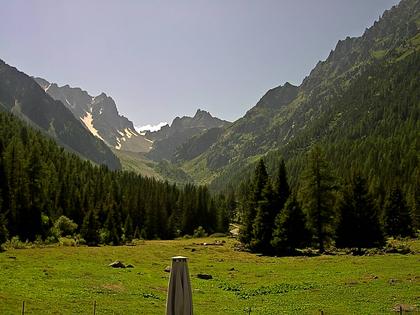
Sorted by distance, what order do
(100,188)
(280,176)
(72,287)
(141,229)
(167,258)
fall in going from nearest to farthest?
1. (72,287)
2. (167,258)
3. (280,176)
4. (141,229)
5. (100,188)

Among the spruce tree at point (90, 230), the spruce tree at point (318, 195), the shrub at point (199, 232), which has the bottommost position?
the shrub at point (199, 232)

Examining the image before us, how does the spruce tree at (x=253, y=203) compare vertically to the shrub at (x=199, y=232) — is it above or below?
above

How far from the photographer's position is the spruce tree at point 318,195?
62203mm

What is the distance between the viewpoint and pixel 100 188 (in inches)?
4840

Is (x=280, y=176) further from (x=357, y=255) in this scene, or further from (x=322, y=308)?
(x=322, y=308)

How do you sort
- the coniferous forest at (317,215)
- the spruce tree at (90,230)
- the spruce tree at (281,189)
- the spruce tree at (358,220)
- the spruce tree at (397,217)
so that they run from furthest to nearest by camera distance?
the spruce tree at (397,217), the spruce tree at (90,230), the spruce tree at (281,189), the coniferous forest at (317,215), the spruce tree at (358,220)

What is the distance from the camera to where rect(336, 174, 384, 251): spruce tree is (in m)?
59.4

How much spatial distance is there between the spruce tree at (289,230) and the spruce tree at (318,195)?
1.69 metres

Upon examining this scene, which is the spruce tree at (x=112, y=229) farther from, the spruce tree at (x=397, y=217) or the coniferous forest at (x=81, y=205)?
the spruce tree at (x=397, y=217)

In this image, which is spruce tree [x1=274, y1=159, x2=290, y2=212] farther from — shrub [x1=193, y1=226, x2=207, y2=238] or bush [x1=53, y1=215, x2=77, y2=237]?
shrub [x1=193, y1=226, x2=207, y2=238]

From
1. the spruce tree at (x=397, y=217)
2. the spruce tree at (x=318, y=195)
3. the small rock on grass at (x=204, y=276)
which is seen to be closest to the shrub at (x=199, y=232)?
the spruce tree at (x=397, y=217)

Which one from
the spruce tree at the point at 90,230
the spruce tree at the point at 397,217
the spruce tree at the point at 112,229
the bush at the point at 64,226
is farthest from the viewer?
the bush at the point at 64,226

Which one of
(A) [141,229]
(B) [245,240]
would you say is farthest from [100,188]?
(B) [245,240]

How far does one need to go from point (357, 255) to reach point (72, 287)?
117ft
